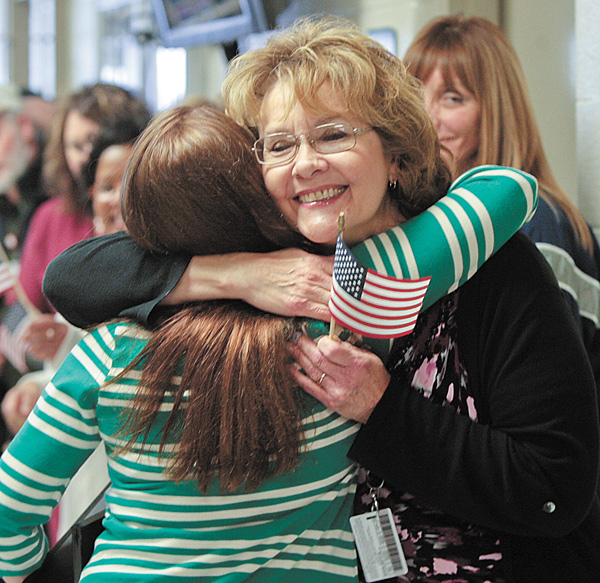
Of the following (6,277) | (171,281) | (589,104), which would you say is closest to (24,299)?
(6,277)

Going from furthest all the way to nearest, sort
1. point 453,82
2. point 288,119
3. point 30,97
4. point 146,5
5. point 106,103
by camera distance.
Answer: point 146,5 → point 30,97 → point 106,103 → point 453,82 → point 288,119

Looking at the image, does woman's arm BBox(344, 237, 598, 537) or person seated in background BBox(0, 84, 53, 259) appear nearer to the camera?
woman's arm BBox(344, 237, 598, 537)

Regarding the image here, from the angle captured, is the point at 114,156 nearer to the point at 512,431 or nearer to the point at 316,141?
the point at 316,141

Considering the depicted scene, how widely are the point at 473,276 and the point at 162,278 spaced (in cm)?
58

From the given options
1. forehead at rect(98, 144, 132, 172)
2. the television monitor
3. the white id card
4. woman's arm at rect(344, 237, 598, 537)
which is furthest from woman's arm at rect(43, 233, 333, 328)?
the television monitor

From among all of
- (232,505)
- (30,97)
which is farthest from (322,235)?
(30,97)

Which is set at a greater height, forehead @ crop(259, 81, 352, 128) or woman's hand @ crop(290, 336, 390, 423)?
forehead @ crop(259, 81, 352, 128)

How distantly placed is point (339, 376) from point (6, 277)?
2396mm

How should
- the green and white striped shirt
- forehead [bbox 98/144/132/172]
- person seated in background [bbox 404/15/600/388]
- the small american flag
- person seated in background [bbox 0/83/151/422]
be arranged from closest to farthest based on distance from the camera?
1. the small american flag
2. the green and white striped shirt
3. person seated in background [bbox 404/15/600/388]
4. forehead [bbox 98/144/132/172]
5. person seated in background [bbox 0/83/151/422]

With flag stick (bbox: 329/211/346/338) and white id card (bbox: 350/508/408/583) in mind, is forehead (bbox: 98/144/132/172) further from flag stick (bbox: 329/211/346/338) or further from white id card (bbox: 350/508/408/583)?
white id card (bbox: 350/508/408/583)

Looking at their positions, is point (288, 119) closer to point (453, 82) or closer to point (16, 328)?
point (453, 82)

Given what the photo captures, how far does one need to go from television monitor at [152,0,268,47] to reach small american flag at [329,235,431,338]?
236 cm

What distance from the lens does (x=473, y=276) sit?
3.95ft

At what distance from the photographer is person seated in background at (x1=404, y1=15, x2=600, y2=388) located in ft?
6.43
